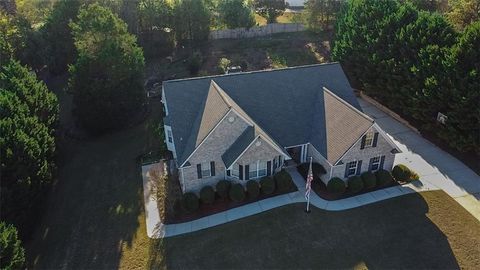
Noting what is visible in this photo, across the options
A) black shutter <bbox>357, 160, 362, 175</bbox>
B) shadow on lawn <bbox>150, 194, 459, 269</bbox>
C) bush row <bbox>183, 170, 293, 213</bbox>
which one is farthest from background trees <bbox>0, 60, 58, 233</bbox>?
black shutter <bbox>357, 160, 362, 175</bbox>

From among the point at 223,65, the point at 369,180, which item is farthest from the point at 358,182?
the point at 223,65

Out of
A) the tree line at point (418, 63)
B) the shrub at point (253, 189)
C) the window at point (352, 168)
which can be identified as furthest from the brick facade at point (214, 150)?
the tree line at point (418, 63)

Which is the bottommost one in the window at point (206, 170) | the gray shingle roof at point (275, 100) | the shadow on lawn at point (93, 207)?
the shadow on lawn at point (93, 207)

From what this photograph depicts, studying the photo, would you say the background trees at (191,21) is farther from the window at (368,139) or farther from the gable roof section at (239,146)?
the window at (368,139)

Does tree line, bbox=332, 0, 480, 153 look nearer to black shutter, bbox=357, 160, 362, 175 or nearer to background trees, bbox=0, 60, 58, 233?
black shutter, bbox=357, 160, 362, 175

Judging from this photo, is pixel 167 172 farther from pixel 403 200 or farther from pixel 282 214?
pixel 403 200

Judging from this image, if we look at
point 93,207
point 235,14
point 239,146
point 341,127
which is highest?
point 235,14

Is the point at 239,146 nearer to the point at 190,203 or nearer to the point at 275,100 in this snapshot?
the point at 190,203
